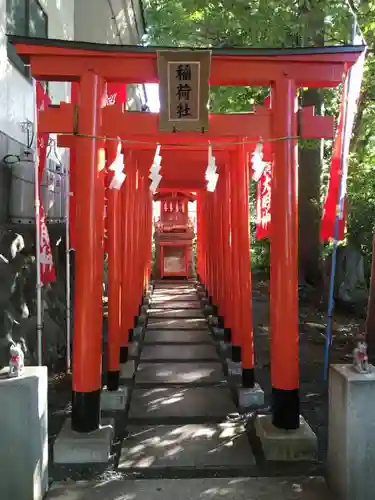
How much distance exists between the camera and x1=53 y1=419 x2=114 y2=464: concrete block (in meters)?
4.72

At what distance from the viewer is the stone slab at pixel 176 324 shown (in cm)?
1185

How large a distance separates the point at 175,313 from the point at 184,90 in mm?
9477

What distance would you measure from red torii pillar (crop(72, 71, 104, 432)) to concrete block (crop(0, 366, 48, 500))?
1.29m

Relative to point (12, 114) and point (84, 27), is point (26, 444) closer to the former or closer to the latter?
point (12, 114)

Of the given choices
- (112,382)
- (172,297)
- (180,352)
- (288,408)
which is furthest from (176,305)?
(288,408)

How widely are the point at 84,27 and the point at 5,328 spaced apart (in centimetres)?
808

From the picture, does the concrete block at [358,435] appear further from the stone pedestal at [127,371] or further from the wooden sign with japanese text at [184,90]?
the stone pedestal at [127,371]

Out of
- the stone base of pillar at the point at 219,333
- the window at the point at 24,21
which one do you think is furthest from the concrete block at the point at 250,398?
the window at the point at 24,21

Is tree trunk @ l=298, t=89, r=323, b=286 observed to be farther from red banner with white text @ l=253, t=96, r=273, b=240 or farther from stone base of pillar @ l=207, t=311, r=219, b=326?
red banner with white text @ l=253, t=96, r=273, b=240

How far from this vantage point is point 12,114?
267 inches

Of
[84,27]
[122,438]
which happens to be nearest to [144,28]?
[84,27]

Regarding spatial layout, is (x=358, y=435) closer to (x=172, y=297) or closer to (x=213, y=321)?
(x=213, y=321)

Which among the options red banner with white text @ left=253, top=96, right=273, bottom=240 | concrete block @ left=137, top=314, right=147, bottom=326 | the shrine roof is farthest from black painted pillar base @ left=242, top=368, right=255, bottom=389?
concrete block @ left=137, top=314, right=147, bottom=326

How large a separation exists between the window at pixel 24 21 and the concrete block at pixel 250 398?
5385mm
